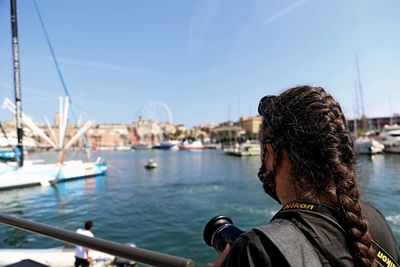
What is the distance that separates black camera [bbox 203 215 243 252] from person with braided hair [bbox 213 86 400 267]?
0.07 meters

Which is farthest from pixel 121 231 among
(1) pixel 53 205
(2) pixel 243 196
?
(2) pixel 243 196

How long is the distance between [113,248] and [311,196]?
1062 millimetres

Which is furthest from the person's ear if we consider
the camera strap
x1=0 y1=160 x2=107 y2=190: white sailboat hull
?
x1=0 y1=160 x2=107 y2=190: white sailboat hull

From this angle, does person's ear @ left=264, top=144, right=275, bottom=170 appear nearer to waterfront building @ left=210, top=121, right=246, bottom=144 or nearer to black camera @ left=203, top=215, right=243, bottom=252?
black camera @ left=203, top=215, right=243, bottom=252

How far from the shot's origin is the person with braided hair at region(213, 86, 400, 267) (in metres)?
0.91

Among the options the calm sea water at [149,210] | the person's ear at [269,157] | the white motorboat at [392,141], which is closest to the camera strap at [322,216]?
the person's ear at [269,157]

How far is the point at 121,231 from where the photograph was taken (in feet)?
44.2

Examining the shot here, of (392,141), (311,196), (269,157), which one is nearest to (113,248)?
(269,157)

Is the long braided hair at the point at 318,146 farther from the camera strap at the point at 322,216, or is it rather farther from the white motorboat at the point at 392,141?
the white motorboat at the point at 392,141

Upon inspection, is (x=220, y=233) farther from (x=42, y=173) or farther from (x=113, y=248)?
(x=42, y=173)

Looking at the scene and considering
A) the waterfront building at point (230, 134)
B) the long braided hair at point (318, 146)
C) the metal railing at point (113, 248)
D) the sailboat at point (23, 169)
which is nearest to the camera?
the long braided hair at point (318, 146)

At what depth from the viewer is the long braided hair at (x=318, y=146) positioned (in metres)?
1.13

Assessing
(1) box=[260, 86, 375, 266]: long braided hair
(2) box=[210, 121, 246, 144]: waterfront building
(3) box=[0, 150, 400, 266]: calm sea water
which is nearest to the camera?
(1) box=[260, 86, 375, 266]: long braided hair

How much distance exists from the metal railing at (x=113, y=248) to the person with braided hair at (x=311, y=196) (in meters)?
0.34
